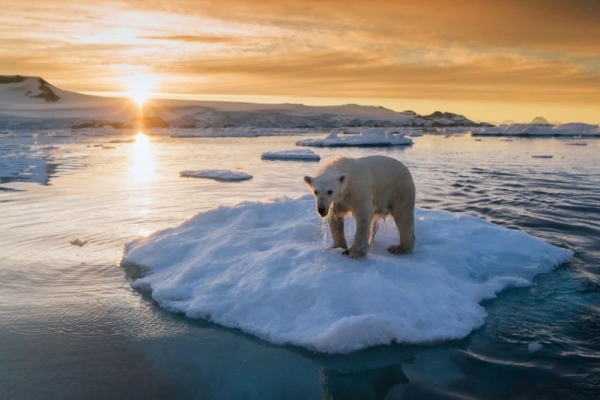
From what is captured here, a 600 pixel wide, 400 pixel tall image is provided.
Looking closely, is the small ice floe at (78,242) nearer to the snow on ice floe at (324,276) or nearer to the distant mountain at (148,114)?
the snow on ice floe at (324,276)

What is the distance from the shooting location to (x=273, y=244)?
5.82 meters

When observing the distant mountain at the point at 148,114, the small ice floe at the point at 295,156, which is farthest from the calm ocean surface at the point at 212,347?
the distant mountain at the point at 148,114

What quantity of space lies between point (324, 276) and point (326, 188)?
847 millimetres

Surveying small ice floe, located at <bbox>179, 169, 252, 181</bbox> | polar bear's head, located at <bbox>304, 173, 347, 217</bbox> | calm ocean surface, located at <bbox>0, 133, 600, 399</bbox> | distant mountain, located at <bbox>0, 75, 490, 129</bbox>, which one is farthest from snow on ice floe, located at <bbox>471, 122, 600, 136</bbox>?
polar bear's head, located at <bbox>304, 173, 347, 217</bbox>

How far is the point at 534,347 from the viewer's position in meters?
3.92

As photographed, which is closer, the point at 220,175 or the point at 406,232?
the point at 406,232

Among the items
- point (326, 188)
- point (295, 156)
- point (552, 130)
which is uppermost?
point (552, 130)

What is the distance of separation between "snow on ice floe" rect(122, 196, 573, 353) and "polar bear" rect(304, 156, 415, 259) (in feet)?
0.69

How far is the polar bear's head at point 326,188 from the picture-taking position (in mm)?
4605

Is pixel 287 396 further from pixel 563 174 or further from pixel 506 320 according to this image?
pixel 563 174

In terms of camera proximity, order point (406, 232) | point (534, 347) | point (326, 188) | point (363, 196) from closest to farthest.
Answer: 1. point (534, 347)
2. point (326, 188)
3. point (363, 196)
4. point (406, 232)

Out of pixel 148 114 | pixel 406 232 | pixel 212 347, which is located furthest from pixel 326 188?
pixel 148 114

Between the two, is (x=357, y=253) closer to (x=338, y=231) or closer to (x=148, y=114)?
(x=338, y=231)

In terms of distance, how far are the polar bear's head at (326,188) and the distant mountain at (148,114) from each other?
194ft
